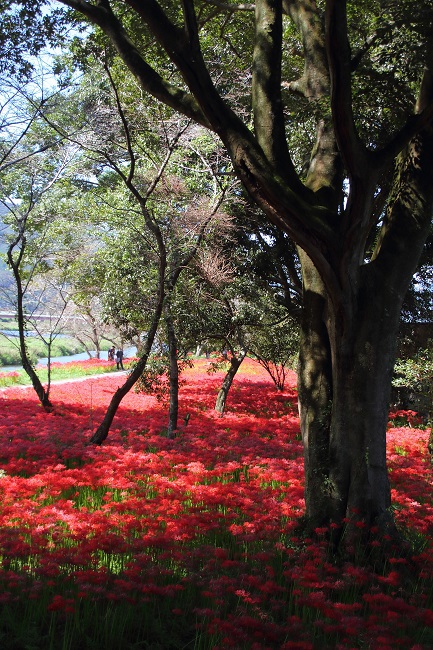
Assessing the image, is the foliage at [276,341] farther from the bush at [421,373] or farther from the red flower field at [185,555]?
the red flower field at [185,555]

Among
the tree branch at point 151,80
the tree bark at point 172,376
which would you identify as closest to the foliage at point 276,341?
the tree bark at point 172,376

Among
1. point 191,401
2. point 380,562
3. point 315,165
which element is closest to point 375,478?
point 380,562

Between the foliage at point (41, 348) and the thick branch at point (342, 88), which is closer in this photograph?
the thick branch at point (342, 88)

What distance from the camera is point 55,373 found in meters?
23.1

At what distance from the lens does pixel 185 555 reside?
4.58 metres

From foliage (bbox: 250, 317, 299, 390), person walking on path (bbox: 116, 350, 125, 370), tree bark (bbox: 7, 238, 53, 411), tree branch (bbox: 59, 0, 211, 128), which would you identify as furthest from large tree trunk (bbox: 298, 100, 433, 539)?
person walking on path (bbox: 116, 350, 125, 370)

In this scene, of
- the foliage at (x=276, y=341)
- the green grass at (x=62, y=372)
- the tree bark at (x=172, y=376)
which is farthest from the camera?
the green grass at (x=62, y=372)

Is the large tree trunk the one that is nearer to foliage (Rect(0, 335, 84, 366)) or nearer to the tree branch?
the tree branch

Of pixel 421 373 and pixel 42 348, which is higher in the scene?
pixel 42 348

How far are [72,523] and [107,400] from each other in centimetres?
891

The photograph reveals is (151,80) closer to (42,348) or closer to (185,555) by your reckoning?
(185,555)

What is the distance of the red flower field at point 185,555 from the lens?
3455 millimetres

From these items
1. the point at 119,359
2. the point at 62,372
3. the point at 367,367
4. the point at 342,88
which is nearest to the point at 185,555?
the point at 367,367

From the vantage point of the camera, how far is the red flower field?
3455 mm
